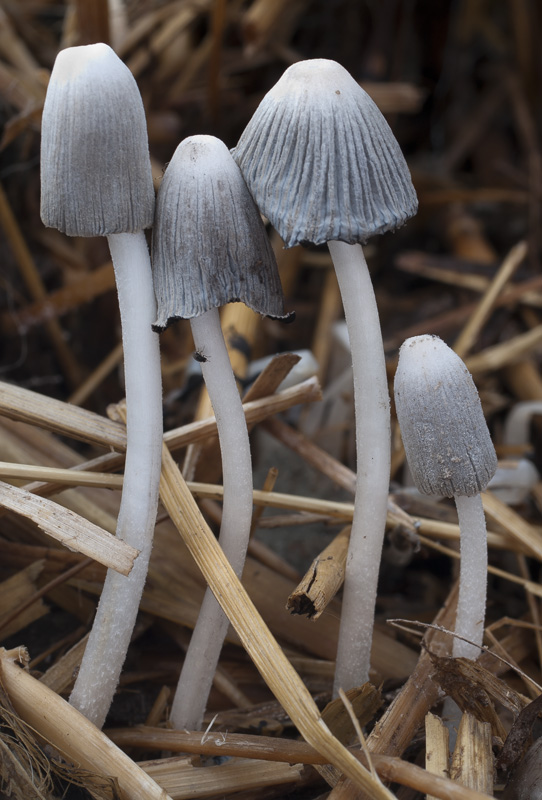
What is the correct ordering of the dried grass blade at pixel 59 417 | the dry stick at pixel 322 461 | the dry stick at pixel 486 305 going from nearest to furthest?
the dried grass blade at pixel 59 417
the dry stick at pixel 322 461
the dry stick at pixel 486 305

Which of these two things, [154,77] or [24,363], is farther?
[154,77]

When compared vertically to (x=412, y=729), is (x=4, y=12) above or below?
above

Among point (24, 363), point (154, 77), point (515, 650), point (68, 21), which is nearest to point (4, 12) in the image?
point (68, 21)

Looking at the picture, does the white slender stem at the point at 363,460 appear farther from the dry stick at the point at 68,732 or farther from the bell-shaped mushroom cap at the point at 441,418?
the dry stick at the point at 68,732

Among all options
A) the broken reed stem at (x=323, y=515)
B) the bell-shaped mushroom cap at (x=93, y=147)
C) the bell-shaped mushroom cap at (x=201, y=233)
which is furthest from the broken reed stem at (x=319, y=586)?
the bell-shaped mushroom cap at (x=93, y=147)

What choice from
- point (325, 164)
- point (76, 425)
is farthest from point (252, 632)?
point (325, 164)

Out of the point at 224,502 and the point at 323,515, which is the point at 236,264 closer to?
the point at 224,502

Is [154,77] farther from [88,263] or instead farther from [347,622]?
[347,622]
